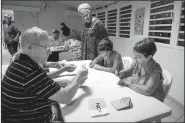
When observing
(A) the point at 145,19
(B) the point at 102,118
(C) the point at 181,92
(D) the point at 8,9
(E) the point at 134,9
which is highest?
(D) the point at 8,9

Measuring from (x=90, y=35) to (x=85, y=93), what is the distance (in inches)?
A: 54.1

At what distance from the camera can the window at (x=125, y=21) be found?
14.3 feet

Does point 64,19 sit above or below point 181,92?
above

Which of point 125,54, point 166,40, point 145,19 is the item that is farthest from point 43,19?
point 166,40

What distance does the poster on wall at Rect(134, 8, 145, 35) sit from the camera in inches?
144

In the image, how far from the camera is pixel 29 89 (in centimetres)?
87

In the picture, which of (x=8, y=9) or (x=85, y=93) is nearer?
(x=85, y=93)

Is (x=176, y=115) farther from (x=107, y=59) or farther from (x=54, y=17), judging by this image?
(x=54, y=17)

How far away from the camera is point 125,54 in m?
4.57

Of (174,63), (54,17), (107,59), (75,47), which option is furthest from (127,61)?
(54,17)

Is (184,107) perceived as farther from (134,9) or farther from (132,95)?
(134,9)

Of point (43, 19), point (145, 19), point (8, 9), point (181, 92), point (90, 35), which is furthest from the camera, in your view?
point (43, 19)

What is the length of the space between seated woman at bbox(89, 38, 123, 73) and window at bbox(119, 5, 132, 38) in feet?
8.52

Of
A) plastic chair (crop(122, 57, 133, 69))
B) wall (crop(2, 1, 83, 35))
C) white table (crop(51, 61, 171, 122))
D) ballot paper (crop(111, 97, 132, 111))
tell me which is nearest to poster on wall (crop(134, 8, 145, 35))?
plastic chair (crop(122, 57, 133, 69))
